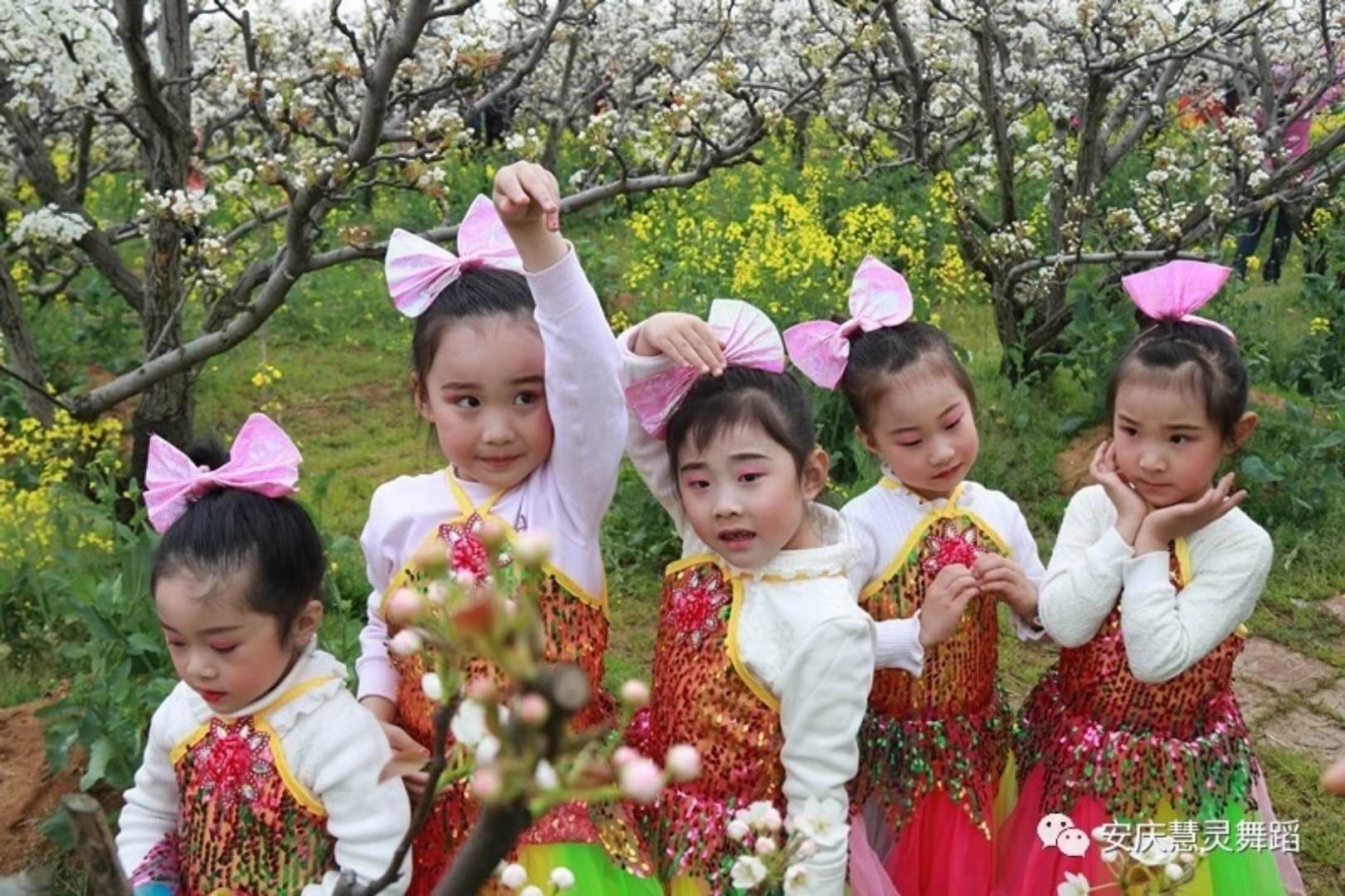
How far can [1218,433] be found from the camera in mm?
2174

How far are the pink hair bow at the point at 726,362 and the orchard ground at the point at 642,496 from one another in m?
0.69

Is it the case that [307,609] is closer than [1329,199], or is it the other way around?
[307,609]

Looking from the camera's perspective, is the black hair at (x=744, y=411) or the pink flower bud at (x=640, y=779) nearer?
the pink flower bud at (x=640, y=779)

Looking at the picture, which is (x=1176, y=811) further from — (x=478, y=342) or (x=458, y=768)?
(x=458, y=768)

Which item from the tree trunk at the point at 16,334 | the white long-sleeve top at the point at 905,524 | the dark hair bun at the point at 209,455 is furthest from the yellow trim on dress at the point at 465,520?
the tree trunk at the point at 16,334

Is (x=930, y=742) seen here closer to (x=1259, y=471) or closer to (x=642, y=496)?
(x=642, y=496)

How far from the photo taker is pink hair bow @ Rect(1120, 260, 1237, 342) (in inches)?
90.1

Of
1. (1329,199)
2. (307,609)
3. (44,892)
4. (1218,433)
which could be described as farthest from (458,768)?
(1329,199)

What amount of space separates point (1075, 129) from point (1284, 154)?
163 centimetres

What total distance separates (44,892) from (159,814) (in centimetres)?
98

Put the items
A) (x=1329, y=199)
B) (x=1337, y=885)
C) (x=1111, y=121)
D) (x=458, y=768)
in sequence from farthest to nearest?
1. (x=1329, y=199)
2. (x=1111, y=121)
3. (x=1337, y=885)
4. (x=458, y=768)

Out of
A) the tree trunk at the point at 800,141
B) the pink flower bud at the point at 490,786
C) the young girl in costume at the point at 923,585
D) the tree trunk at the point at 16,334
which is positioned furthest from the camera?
the tree trunk at the point at 800,141

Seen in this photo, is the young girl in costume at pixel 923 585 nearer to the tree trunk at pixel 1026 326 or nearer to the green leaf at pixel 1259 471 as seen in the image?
the green leaf at pixel 1259 471

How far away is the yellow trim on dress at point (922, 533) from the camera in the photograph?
2.30 meters
